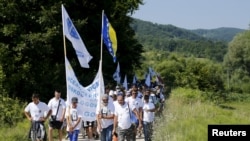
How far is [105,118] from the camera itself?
14102 millimetres

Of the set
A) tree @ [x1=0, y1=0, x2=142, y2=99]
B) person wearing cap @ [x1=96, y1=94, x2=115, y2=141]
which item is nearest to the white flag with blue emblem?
person wearing cap @ [x1=96, y1=94, x2=115, y2=141]

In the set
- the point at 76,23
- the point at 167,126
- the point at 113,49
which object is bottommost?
the point at 167,126

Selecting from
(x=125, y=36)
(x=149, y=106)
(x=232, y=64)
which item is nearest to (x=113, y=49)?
(x=149, y=106)

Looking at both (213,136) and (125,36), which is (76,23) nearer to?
(125,36)

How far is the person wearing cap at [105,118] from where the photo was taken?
A: 14109mm

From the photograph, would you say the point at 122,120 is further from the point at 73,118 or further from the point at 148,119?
the point at 148,119

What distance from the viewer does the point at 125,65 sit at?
44.0m

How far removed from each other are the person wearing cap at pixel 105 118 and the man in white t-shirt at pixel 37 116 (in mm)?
1668

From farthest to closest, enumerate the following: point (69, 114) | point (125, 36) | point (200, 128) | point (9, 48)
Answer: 1. point (125, 36)
2. point (9, 48)
3. point (200, 128)
4. point (69, 114)

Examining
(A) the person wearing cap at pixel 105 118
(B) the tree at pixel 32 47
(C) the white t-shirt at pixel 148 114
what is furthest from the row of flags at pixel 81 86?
(B) the tree at pixel 32 47

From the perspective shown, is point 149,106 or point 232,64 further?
point 232,64

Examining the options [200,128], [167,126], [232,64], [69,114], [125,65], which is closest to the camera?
[69,114]

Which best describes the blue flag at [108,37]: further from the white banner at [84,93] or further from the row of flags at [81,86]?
the white banner at [84,93]

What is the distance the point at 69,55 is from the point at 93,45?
1769 millimetres
